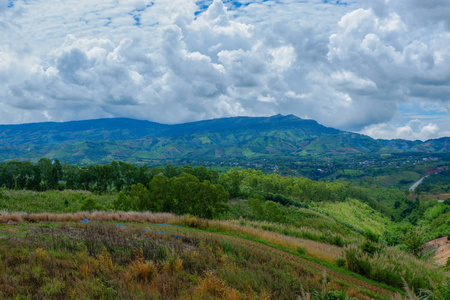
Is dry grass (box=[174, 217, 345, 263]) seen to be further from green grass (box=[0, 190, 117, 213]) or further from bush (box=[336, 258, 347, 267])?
green grass (box=[0, 190, 117, 213])

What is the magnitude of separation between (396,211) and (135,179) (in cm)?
10342

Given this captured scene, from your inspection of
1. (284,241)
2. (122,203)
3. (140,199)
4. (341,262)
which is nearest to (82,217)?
(140,199)

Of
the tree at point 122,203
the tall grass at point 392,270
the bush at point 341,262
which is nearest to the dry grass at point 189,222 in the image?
the bush at point 341,262

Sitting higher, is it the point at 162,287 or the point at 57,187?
the point at 162,287

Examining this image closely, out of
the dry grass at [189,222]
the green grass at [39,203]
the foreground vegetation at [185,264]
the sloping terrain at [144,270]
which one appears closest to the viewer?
the sloping terrain at [144,270]

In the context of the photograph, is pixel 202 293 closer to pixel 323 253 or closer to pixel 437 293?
pixel 437 293

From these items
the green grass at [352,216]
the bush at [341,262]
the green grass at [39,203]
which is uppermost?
the bush at [341,262]

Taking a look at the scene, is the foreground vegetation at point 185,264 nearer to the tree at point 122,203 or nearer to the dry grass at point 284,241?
the dry grass at point 284,241

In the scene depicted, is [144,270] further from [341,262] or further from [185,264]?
[341,262]

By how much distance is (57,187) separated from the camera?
4869cm

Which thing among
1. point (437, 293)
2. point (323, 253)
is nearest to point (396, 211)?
point (323, 253)

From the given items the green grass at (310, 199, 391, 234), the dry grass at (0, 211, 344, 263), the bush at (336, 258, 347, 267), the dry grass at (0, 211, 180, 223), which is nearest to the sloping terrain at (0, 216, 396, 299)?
the bush at (336, 258, 347, 267)

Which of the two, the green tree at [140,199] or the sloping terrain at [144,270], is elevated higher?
the sloping terrain at [144,270]

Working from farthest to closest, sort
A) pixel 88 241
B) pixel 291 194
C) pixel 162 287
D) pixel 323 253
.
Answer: pixel 291 194, pixel 323 253, pixel 88 241, pixel 162 287
